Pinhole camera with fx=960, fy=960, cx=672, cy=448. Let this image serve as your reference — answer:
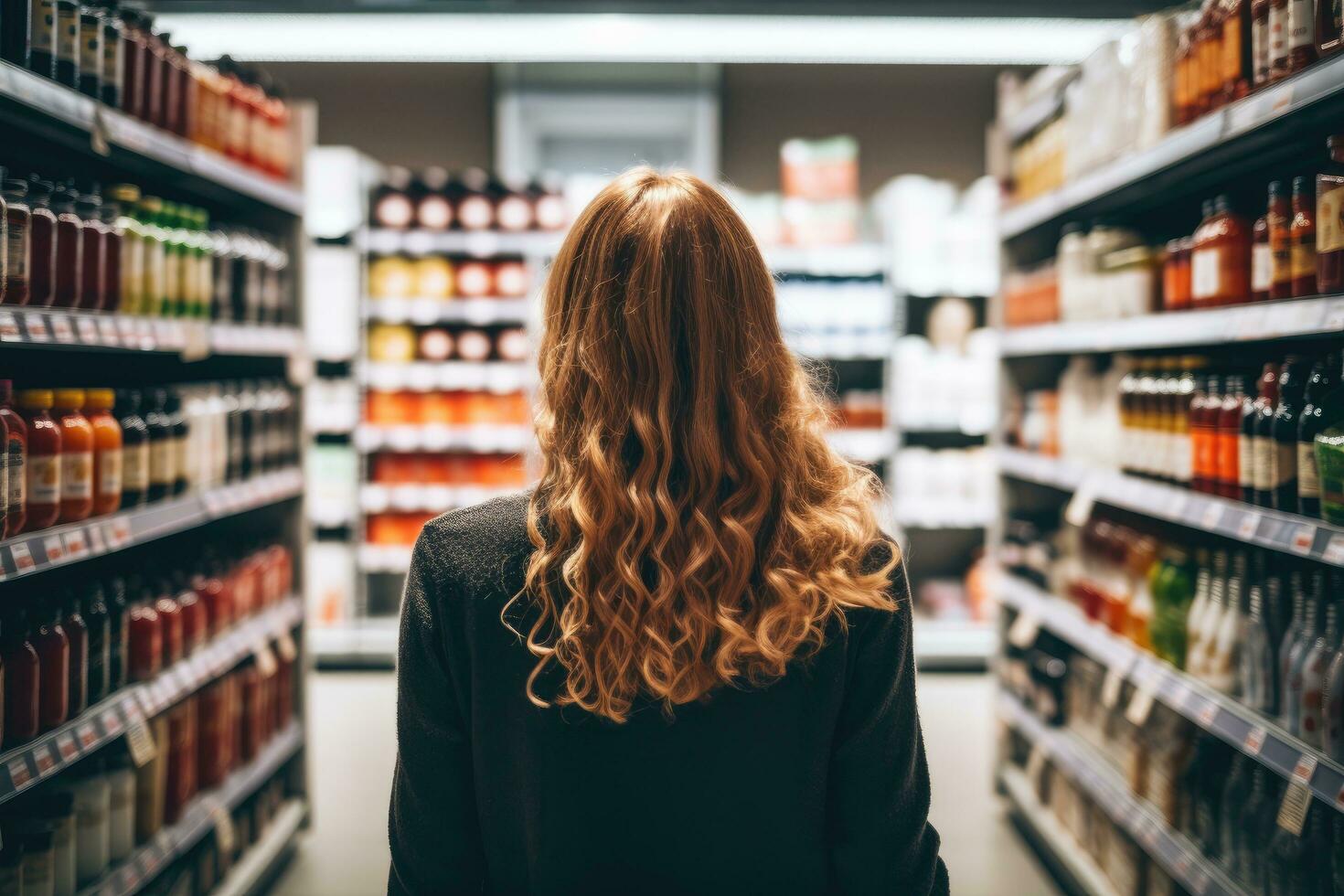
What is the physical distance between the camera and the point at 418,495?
17.3 feet

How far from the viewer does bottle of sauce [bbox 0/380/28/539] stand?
1.73m

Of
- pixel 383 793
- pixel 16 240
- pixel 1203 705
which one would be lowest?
pixel 383 793

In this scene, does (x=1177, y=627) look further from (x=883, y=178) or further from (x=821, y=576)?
(x=883, y=178)

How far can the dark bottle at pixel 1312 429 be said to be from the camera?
6.04 ft

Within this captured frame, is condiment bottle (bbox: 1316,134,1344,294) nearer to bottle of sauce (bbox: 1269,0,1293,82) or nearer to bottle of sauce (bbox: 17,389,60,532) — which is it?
bottle of sauce (bbox: 1269,0,1293,82)

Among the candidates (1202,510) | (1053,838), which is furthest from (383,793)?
(1202,510)

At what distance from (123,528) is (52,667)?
326 mm

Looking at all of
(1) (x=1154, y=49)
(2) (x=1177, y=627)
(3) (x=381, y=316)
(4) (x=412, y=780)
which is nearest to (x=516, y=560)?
(4) (x=412, y=780)

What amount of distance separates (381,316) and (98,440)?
3.24 m

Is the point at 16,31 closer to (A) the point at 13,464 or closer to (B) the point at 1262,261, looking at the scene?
(A) the point at 13,464

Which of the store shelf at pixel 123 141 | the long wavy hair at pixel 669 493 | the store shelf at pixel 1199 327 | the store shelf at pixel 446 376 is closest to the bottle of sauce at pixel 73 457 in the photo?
the store shelf at pixel 123 141

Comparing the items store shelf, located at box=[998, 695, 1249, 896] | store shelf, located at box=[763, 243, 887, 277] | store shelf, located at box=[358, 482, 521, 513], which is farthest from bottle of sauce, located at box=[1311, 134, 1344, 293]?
store shelf, located at box=[358, 482, 521, 513]

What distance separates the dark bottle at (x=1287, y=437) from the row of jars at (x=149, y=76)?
2.54 metres

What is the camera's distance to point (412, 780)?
1205mm
